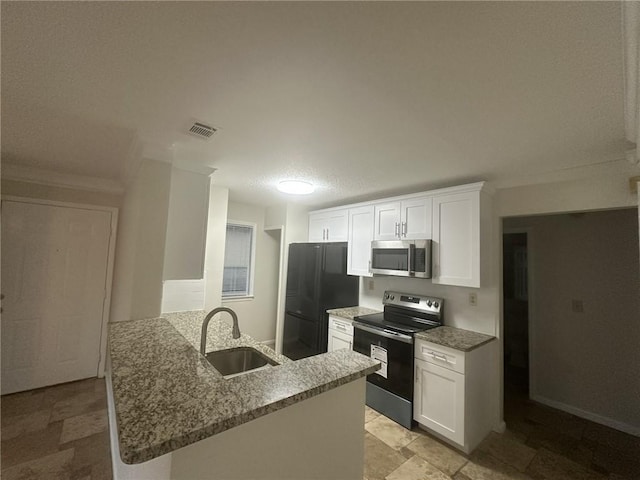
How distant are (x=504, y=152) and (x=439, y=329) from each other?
1723mm

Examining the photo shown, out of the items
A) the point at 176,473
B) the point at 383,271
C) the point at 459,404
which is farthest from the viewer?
the point at 383,271

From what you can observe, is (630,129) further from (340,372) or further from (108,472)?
(108,472)

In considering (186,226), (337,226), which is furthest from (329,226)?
(186,226)

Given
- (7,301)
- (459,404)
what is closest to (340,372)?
(459,404)

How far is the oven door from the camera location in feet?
8.21

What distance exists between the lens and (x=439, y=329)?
2.72 metres

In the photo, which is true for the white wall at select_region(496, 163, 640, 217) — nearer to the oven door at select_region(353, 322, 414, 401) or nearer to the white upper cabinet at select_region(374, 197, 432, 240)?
the white upper cabinet at select_region(374, 197, 432, 240)

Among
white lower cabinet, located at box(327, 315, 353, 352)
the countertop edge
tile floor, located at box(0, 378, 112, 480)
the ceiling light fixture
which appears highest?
the ceiling light fixture

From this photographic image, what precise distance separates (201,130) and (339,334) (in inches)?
103

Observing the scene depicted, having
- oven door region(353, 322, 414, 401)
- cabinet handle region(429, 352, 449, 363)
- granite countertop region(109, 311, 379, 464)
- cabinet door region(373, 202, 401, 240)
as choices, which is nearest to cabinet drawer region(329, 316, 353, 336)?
oven door region(353, 322, 414, 401)

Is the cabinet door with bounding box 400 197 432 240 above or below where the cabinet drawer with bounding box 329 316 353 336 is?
above

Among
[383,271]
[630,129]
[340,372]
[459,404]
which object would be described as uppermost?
[630,129]

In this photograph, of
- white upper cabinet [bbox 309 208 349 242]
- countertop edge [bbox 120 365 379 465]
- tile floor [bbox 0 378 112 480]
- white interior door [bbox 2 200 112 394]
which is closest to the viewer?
countertop edge [bbox 120 365 379 465]

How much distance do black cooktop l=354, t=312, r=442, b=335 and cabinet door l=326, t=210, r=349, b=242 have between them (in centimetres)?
111
